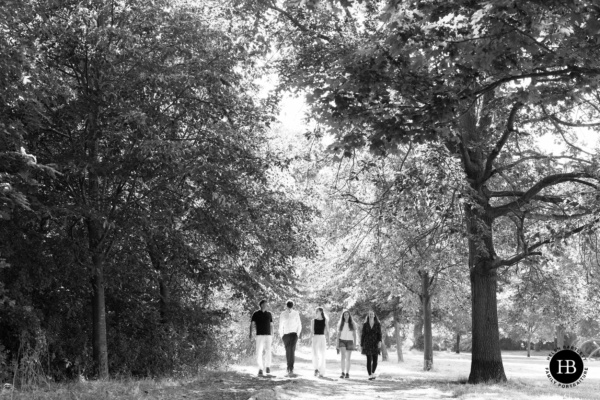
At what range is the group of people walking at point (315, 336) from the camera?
54.6ft

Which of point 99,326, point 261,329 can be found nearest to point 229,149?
point 99,326

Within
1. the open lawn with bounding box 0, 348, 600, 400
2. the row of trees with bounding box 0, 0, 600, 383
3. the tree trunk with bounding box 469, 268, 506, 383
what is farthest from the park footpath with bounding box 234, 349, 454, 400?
the row of trees with bounding box 0, 0, 600, 383

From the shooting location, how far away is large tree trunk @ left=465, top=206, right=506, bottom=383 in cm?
1688

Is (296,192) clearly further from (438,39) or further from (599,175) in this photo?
(438,39)

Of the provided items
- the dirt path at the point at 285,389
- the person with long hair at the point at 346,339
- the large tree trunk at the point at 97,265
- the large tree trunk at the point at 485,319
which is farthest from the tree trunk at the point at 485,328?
the large tree trunk at the point at 97,265

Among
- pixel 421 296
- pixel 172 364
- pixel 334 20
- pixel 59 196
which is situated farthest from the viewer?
pixel 421 296

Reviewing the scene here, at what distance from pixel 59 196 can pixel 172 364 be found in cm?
616

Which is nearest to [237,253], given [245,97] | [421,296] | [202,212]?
[202,212]

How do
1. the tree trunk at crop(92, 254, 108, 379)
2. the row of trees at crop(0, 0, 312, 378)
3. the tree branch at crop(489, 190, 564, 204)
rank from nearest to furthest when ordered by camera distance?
the row of trees at crop(0, 0, 312, 378), the tree trunk at crop(92, 254, 108, 379), the tree branch at crop(489, 190, 564, 204)

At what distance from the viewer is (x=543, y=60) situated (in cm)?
911

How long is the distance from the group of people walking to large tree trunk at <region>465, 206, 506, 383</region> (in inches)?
101

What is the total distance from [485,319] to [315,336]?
437 cm

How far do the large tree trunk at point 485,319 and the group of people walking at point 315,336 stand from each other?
2.55 meters

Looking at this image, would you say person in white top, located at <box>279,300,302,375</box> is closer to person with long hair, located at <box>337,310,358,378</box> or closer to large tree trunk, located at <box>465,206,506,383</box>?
person with long hair, located at <box>337,310,358,378</box>
